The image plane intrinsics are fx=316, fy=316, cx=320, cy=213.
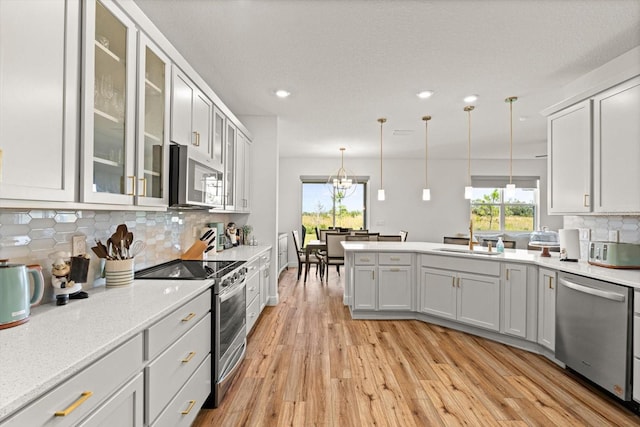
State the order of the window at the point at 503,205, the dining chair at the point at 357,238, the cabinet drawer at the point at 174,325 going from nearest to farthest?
the cabinet drawer at the point at 174,325 → the dining chair at the point at 357,238 → the window at the point at 503,205

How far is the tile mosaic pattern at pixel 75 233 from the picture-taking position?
1343 millimetres

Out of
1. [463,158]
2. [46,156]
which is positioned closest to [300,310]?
[46,156]

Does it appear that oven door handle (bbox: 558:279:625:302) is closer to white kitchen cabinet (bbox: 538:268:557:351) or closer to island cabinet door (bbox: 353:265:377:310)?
Answer: white kitchen cabinet (bbox: 538:268:557:351)

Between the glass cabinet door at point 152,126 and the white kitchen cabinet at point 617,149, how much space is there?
337 centimetres

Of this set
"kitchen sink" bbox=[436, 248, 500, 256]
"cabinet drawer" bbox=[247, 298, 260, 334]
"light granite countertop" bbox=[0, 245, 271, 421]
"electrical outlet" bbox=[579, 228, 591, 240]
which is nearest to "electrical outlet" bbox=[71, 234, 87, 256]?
"light granite countertop" bbox=[0, 245, 271, 421]

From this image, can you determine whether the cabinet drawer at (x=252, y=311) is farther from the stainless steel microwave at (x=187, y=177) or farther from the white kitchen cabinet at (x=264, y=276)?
the stainless steel microwave at (x=187, y=177)

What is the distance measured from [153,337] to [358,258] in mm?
2747

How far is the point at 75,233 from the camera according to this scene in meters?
1.67

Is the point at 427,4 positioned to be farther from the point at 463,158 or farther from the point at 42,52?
the point at 463,158

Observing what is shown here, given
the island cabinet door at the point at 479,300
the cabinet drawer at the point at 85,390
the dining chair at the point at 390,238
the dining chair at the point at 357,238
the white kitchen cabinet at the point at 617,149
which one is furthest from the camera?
the dining chair at the point at 390,238

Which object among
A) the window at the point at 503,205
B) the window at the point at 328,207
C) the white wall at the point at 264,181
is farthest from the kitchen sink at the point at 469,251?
the window at the point at 503,205

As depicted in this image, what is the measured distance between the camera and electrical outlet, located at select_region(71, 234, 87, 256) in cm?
164

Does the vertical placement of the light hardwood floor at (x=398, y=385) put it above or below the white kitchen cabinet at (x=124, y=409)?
below

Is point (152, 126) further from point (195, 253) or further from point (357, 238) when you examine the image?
point (357, 238)
